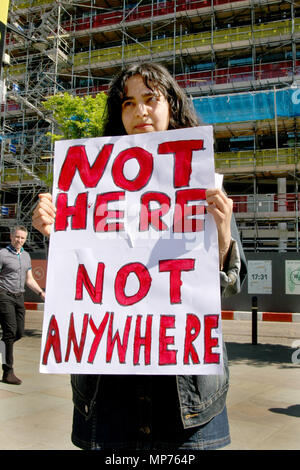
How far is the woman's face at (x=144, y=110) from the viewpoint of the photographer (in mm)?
1686

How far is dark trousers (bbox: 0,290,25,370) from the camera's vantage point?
5508 millimetres

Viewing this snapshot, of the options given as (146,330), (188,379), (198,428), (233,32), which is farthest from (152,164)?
(233,32)

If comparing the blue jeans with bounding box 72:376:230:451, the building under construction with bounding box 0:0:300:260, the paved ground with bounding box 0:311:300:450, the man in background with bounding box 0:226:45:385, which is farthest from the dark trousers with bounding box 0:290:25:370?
the building under construction with bounding box 0:0:300:260

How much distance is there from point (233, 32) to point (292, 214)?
38.6 ft

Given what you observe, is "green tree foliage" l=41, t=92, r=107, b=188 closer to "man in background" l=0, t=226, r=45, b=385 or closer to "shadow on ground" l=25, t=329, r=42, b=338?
"shadow on ground" l=25, t=329, r=42, b=338

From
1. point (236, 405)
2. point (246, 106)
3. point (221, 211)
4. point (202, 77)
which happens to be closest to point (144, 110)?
point (221, 211)

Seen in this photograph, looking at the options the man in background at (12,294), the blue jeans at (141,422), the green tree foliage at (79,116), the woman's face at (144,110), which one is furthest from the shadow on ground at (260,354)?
the green tree foliage at (79,116)

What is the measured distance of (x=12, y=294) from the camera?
222 inches

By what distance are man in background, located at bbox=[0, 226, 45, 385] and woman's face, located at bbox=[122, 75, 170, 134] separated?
412cm

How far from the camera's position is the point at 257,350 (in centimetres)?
852

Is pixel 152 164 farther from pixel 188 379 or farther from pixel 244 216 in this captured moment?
pixel 244 216

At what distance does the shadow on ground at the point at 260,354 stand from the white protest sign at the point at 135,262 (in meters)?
6.01

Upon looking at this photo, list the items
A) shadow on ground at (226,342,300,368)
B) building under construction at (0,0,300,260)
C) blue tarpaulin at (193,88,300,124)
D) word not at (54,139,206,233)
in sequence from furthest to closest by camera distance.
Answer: building under construction at (0,0,300,260), blue tarpaulin at (193,88,300,124), shadow on ground at (226,342,300,368), word not at (54,139,206,233)

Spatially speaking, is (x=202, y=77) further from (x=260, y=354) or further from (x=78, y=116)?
(x=260, y=354)
